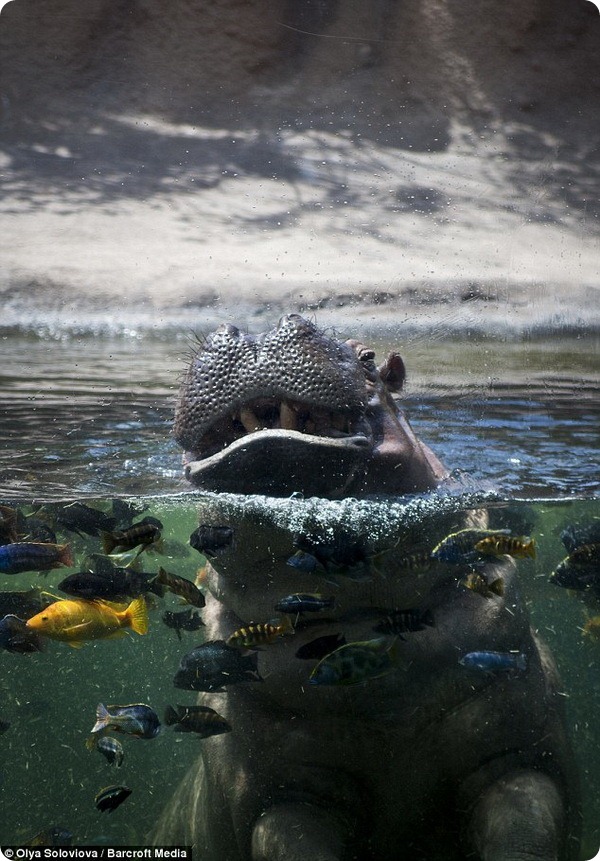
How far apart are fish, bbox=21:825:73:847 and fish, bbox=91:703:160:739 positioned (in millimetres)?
1204

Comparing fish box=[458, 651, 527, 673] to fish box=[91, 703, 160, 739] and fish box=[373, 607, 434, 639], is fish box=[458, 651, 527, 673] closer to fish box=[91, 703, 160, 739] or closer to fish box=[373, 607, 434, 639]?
fish box=[373, 607, 434, 639]

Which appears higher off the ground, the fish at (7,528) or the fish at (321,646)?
the fish at (7,528)

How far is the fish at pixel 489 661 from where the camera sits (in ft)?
14.7

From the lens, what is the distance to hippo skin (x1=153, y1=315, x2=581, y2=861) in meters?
4.34

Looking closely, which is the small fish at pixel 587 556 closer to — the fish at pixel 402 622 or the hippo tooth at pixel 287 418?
the fish at pixel 402 622

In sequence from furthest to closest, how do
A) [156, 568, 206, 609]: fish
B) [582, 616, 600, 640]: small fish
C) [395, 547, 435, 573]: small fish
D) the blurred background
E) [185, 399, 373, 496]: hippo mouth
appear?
1. [582, 616, 600, 640]: small fish
2. [395, 547, 435, 573]: small fish
3. [156, 568, 206, 609]: fish
4. [185, 399, 373, 496]: hippo mouth
5. the blurred background

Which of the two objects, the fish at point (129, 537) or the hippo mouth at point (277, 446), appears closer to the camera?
the hippo mouth at point (277, 446)

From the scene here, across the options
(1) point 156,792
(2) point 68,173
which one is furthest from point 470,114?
(1) point 156,792

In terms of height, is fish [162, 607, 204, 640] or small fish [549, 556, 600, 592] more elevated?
small fish [549, 556, 600, 592]

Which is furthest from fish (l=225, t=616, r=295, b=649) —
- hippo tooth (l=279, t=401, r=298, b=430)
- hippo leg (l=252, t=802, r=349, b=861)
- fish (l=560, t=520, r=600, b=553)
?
fish (l=560, t=520, r=600, b=553)

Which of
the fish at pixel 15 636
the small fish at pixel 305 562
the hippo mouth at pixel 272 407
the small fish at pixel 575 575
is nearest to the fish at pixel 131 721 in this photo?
the fish at pixel 15 636

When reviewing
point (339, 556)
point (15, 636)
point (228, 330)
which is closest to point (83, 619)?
point (15, 636)

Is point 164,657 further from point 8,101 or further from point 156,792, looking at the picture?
point 8,101

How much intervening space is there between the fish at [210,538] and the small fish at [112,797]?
1425mm
